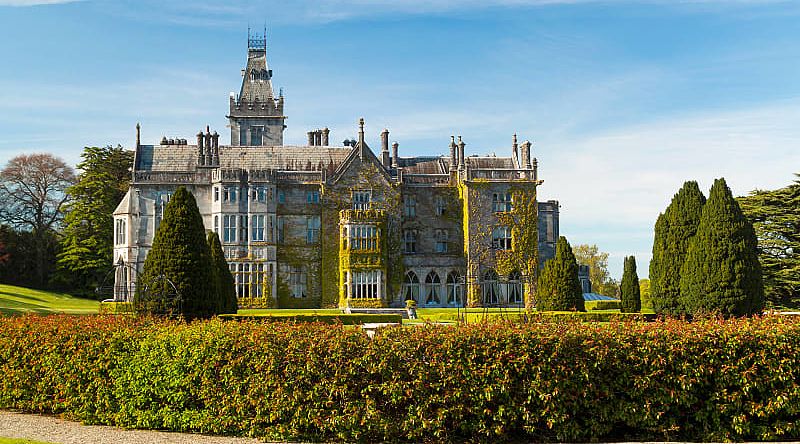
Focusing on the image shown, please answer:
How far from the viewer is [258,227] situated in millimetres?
48375

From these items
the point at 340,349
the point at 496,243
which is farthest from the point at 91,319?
the point at 496,243

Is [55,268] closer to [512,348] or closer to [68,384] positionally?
[68,384]

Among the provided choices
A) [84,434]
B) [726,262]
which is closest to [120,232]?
[726,262]

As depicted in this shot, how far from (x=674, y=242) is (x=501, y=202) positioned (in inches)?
866

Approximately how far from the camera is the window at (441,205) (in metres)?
51.9

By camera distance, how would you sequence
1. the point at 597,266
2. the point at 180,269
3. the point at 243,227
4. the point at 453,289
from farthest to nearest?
1. the point at 597,266
2. the point at 453,289
3. the point at 243,227
4. the point at 180,269

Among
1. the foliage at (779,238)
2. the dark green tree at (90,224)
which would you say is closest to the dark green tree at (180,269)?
the foliage at (779,238)

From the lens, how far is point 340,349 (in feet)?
42.1

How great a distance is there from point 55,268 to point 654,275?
47972 mm

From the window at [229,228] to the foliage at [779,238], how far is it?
99.9 ft

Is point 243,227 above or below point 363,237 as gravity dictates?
above

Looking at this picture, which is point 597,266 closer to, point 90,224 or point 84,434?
point 90,224

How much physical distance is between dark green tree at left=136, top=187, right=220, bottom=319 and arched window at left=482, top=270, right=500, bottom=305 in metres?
29.9

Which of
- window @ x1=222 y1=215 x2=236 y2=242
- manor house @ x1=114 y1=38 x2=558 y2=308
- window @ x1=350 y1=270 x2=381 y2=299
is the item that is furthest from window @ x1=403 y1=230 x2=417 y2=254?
window @ x1=222 y1=215 x2=236 y2=242
